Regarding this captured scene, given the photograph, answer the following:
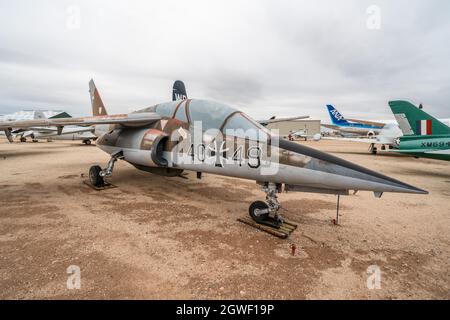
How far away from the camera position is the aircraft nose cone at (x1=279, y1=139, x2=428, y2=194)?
3584 millimetres

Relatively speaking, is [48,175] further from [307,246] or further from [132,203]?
[307,246]

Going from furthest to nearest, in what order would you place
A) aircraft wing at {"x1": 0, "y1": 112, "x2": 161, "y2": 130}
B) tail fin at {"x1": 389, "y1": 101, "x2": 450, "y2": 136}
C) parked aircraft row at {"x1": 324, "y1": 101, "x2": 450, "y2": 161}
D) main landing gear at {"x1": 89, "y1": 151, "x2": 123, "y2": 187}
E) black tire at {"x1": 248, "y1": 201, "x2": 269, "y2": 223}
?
tail fin at {"x1": 389, "y1": 101, "x2": 450, "y2": 136} → parked aircraft row at {"x1": 324, "y1": 101, "x2": 450, "y2": 161} → main landing gear at {"x1": 89, "y1": 151, "x2": 123, "y2": 187} → aircraft wing at {"x1": 0, "y1": 112, "x2": 161, "y2": 130} → black tire at {"x1": 248, "y1": 201, "x2": 269, "y2": 223}

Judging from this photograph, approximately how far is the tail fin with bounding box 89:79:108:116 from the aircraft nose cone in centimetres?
1129

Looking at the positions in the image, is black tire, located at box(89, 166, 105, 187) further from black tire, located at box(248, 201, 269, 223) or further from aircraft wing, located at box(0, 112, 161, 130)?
black tire, located at box(248, 201, 269, 223)

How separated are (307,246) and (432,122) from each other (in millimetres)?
12195

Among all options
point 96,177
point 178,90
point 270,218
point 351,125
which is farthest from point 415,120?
point 351,125

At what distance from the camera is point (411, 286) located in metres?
3.14

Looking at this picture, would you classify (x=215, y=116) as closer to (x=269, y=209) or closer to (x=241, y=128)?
(x=241, y=128)

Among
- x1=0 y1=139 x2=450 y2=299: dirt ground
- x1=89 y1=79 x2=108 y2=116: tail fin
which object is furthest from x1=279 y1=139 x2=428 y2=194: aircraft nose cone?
x1=89 y1=79 x2=108 y2=116: tail fin

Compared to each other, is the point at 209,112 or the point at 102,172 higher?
the point at 209,112

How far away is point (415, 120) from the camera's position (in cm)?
1188

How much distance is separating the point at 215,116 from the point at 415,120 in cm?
1223
